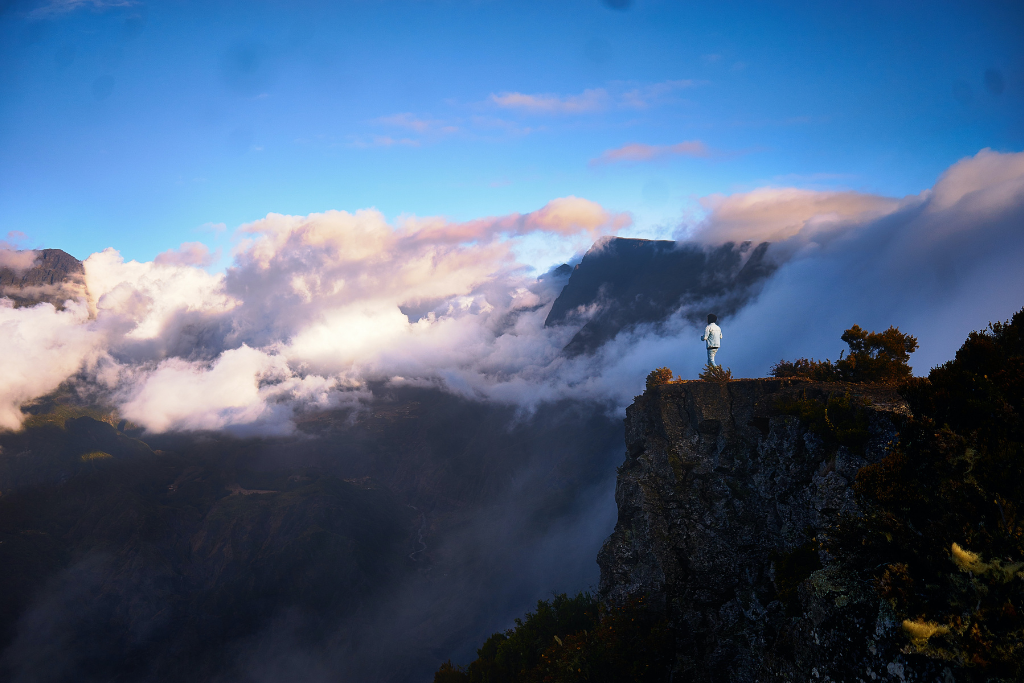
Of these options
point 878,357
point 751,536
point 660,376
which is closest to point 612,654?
point 751,536

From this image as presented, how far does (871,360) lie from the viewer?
29.2 metres

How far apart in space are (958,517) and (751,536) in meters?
13.5

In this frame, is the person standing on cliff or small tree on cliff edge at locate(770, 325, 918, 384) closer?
small tree on cliff edge at locate(770, 325, 918, 384)

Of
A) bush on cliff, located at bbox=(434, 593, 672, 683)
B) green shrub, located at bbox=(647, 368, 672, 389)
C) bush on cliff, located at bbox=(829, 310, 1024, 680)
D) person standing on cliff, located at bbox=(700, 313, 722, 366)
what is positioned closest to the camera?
bush on cliff, located at bbox=(829, 310, 1024, 680)

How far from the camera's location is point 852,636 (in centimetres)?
1692

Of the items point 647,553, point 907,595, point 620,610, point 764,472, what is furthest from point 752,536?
point 907,595

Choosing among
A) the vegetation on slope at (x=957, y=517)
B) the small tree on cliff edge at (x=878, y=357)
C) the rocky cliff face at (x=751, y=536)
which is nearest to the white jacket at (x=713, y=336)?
the rocky cliff face at (x=751, y=536)

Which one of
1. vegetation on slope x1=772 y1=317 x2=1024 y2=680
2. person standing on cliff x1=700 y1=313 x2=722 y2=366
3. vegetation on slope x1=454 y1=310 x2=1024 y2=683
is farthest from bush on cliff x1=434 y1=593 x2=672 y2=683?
person standing on cliff x1=700 y1=313 x2=722 y2=366

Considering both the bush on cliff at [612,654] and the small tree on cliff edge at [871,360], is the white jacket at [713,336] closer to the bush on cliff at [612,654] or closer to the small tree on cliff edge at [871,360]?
the small tree on cliff edge at [871,360]

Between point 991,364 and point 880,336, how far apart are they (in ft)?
42.7

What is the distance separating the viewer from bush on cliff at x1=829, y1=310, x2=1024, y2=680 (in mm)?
13133

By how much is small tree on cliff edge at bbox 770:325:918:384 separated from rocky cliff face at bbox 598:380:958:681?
2577 millimetres

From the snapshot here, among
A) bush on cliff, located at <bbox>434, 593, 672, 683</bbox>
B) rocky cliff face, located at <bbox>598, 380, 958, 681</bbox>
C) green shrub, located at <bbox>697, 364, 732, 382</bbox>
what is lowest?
bush on cliff, located at <bbox>434, 593, 672, 683</bbox>

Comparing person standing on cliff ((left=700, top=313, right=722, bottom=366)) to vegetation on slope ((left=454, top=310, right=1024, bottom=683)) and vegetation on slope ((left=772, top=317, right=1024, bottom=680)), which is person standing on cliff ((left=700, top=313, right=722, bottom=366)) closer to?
vegetation on slope ((left=454, top=310, right=1024, bottom=683))
